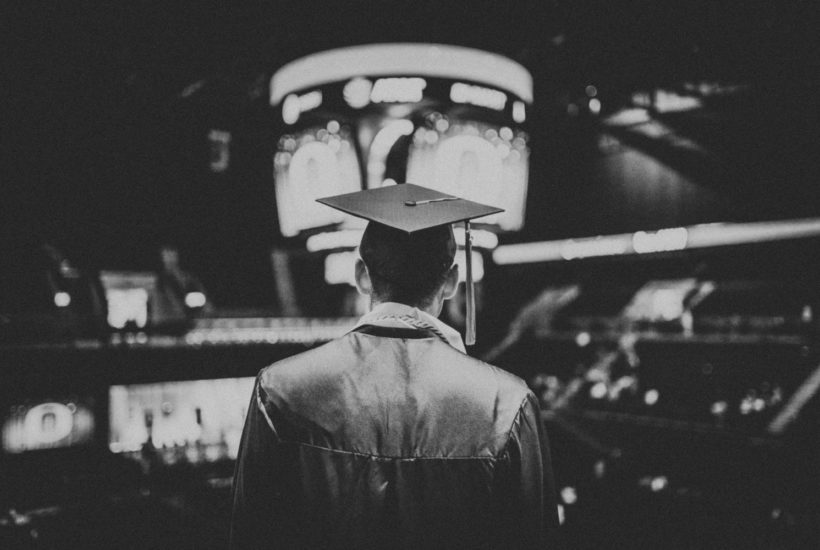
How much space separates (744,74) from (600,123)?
161 centimetres

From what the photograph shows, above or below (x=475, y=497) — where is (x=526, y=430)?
above

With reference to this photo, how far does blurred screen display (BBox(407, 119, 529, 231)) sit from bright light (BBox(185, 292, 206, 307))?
3038mm

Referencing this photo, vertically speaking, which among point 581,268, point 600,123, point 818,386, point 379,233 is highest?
point 600,123

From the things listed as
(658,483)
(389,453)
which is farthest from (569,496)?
(389,453)

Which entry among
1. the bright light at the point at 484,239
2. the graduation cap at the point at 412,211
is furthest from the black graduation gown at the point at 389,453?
the bright light at the point at 484,239

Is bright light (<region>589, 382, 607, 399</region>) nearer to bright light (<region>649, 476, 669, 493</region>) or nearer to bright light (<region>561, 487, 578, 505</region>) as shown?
bright light (<region>561, 487, 578, 505</region>)

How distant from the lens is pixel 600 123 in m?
6.01

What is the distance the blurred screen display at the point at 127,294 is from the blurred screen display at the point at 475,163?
2.96 metres

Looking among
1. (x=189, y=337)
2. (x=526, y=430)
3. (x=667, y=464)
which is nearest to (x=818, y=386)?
(x=667, y=464)

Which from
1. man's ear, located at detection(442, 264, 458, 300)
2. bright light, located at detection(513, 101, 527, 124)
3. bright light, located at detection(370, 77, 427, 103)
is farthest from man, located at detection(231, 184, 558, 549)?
bright light, located at detection(513, 101, 527, 124)

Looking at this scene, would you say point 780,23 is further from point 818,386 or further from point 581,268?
point 581,268

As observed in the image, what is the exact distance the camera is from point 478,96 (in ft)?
12.7

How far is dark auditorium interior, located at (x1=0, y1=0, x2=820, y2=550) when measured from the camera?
398cm

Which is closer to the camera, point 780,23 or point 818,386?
point 780,23
